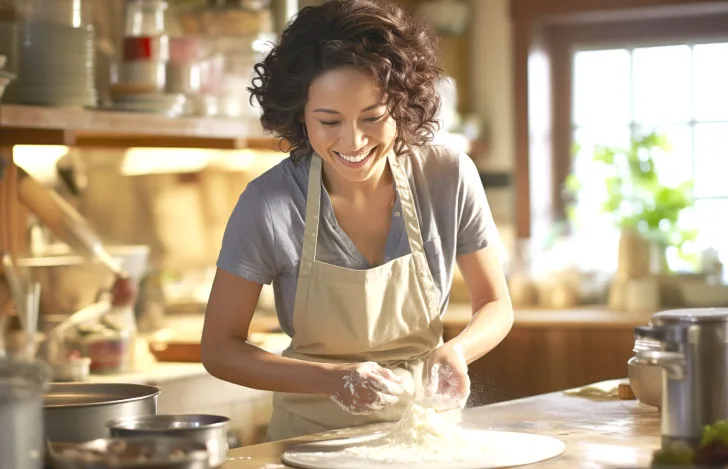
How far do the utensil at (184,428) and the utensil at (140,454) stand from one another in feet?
0.28

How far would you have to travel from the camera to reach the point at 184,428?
1.56 m

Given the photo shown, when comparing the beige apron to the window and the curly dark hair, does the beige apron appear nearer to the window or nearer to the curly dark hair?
the curly dark hair

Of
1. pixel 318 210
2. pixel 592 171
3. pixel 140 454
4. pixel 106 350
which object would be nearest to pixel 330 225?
pixel 318 210

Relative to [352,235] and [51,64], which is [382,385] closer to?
[352,235]

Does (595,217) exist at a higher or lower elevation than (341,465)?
higher

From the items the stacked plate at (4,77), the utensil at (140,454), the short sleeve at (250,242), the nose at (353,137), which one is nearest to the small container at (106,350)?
the stacked plate at (4,77)

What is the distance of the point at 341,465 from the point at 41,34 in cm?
169

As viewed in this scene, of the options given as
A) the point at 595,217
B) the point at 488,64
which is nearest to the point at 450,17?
the point at 488,64

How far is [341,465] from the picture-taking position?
1.78 m

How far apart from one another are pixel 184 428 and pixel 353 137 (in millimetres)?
737

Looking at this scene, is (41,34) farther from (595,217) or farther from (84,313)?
(595,217)

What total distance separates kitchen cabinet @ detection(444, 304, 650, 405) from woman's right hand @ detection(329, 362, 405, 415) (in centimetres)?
215

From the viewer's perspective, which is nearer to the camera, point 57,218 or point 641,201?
point 57,218

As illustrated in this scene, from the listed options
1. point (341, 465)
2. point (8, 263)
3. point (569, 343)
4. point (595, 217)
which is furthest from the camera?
point (595, 217)
